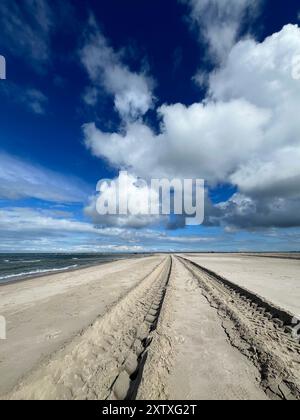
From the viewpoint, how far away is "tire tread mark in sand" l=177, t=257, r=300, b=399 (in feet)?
14.0

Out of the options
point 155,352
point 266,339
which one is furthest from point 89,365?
point 266,339

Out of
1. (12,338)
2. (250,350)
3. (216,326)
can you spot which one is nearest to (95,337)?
(12,338)

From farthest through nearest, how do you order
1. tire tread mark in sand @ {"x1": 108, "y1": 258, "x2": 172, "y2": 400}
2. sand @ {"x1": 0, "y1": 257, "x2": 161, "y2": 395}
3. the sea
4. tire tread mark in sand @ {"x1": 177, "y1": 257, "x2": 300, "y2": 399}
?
the sea, sand @ {"x1": 0, "y1": 257, "x2": 161, "y2": 395}, tire tread mark in sand @ {"x1": 177, "y1": 257, "x2": 300, "y2": 399}, tire tread mark in sand @ {"x1": 108, "y1": 258, "x2": 172, "y2": 400}

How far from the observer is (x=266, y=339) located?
6.13 metres

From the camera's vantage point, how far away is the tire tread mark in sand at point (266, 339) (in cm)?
427

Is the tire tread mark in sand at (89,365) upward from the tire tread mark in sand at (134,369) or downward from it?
downward

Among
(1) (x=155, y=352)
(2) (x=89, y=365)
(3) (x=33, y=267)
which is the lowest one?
(3) (x=33, y=267)

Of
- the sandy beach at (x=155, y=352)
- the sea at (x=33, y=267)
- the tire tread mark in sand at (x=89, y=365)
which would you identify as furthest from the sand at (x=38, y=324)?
the sea at (x=33, y=267)

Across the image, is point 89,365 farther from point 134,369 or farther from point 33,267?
point 33,267

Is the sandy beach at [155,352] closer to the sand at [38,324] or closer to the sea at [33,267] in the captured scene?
the sand at [38,324]

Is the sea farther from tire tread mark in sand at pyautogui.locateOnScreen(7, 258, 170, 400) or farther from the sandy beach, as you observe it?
tire tread mark in sand at pyautogui.locateOnScreen(7, 258, 170, 400)

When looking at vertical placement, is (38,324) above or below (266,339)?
below

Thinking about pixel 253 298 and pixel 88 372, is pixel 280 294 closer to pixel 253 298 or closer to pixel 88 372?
pixel 253 298

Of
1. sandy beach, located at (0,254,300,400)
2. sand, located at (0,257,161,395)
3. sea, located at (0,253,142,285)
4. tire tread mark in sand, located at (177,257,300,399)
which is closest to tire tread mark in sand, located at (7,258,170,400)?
sandy beach, located at (0,254,300,400)
